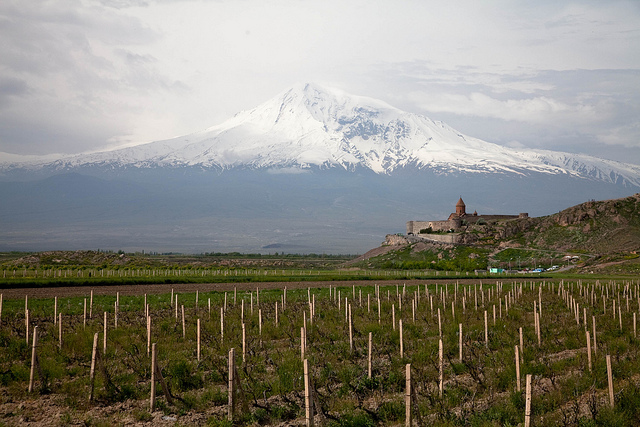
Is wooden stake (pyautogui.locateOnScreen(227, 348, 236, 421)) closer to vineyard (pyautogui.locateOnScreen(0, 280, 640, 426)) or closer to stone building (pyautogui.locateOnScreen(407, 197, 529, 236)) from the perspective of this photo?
vineyard (pyautogui.locateOnScreen(0, 280, 640, 426))

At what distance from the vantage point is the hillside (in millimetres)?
65938

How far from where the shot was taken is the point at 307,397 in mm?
8641

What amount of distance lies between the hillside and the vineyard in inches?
1926

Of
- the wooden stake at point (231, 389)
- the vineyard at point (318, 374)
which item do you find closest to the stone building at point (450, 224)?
the vineyard at point (318, 374)

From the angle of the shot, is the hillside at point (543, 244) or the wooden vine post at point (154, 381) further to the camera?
the hillside at point (543, 244)

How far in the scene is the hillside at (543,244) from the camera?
65.9 meters

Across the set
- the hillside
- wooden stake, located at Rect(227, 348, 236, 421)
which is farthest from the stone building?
wooden stake, located at Rect(227, 348, 236, 421)

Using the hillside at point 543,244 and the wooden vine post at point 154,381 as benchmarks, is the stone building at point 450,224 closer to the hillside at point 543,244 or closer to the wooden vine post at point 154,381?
the hillside at point 543,244

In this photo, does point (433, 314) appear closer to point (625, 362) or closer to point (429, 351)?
point (429, 351)

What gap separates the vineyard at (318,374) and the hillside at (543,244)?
48.9 meters

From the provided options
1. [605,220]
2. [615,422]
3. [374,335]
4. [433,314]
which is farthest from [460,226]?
[615,422]

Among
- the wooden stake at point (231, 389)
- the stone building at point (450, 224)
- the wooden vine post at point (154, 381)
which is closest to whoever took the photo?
the wooden stake at point (231, 389)

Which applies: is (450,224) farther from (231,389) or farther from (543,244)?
(231,389)

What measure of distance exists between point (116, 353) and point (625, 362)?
12.3m
